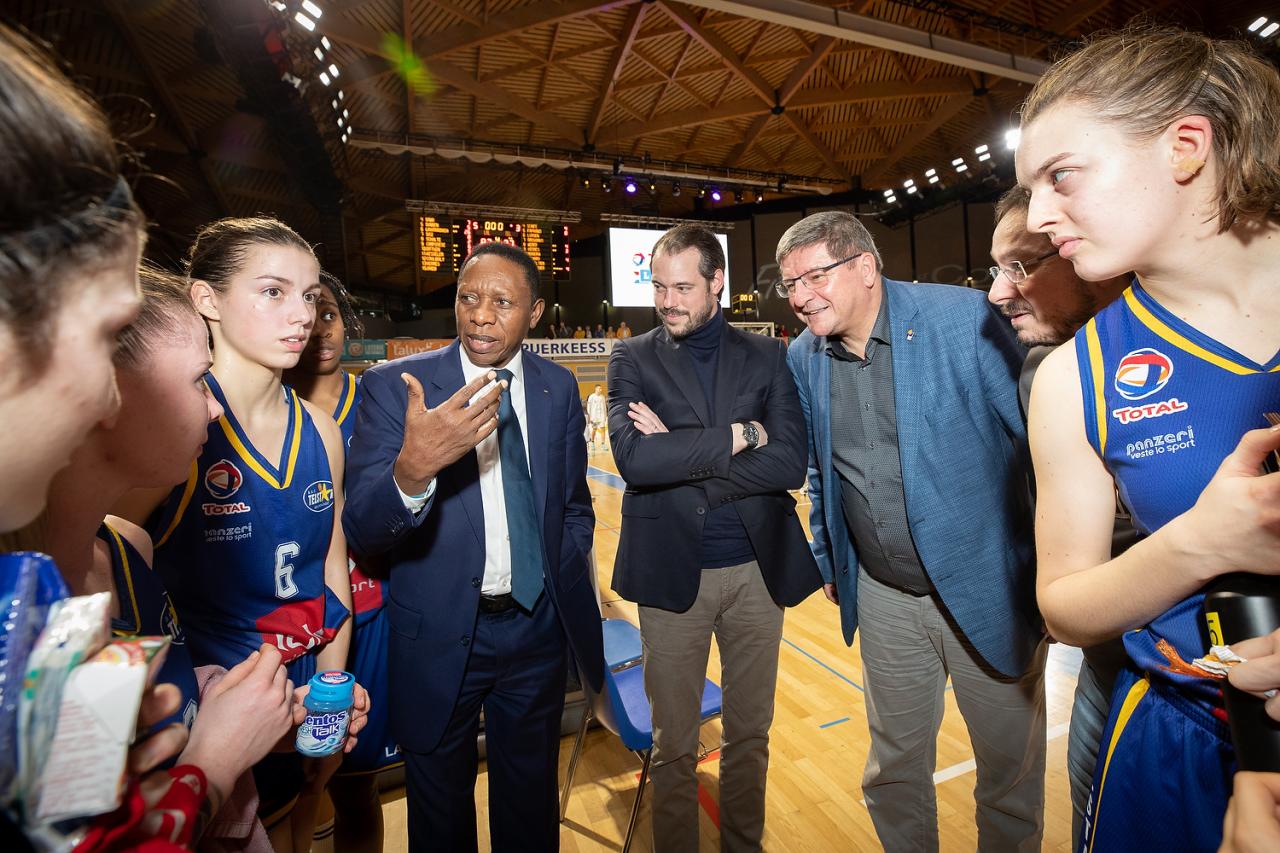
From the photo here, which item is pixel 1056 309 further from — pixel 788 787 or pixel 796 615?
pixel 796 615

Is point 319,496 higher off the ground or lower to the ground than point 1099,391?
lower

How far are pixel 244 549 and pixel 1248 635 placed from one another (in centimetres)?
208

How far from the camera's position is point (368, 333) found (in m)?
19.7

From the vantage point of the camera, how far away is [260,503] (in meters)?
1.66

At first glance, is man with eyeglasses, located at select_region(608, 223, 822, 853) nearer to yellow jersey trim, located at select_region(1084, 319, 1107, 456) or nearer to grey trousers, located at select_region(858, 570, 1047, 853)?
grey trousers, located at select_region(858, 570, 1047, 853)

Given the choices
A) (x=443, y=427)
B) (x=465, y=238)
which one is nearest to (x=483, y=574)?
(x=443, y=427)

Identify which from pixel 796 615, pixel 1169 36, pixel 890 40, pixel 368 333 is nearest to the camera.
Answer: pixel 1169 36

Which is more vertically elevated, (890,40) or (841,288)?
(890,40)

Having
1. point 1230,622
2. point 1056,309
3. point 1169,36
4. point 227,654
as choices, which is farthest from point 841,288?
point 227,654

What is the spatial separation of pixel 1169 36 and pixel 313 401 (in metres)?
2.71

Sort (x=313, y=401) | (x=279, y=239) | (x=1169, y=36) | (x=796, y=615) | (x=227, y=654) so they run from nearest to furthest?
(x=1169, y=36) → (x=227, y=654) → (x=279, y=239) → (x=313, y=401) → (x=796, y=615)

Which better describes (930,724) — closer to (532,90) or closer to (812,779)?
(812,779)

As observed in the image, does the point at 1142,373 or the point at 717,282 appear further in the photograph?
the point at 717,282

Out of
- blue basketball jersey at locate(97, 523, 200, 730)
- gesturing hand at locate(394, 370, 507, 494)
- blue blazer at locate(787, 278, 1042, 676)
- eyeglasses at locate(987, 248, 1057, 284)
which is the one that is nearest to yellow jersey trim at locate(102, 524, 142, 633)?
blue basketball jersey at locate(97, 523, 200, 730)
